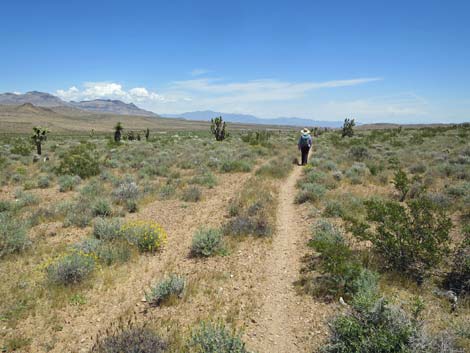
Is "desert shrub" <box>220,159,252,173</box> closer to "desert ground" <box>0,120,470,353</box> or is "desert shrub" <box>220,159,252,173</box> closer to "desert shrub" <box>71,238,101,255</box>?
"desert ground" <box>0,120,470,353</box>

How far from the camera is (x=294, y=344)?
4453mm

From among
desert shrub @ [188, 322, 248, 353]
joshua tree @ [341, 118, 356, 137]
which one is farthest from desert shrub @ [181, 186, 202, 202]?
joshua tree @ [341, 118, 356, 137]

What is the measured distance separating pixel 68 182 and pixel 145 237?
860 cm

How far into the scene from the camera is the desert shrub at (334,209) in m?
9.50

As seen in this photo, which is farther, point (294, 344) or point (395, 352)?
point (294, 344)

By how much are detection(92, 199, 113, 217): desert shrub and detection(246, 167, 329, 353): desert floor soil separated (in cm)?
583

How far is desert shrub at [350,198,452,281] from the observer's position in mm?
5832

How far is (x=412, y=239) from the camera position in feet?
19.7

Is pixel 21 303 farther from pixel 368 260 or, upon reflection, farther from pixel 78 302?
pixel 368 260

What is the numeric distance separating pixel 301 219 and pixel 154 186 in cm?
738

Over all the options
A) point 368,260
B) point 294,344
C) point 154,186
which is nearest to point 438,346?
point 294,344

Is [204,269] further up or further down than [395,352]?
further down

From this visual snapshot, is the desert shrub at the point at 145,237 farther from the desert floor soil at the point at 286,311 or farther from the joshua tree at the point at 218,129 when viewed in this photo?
the joshua tree at the point at 218,129

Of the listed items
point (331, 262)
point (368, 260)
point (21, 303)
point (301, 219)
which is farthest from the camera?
point (301, 219)
